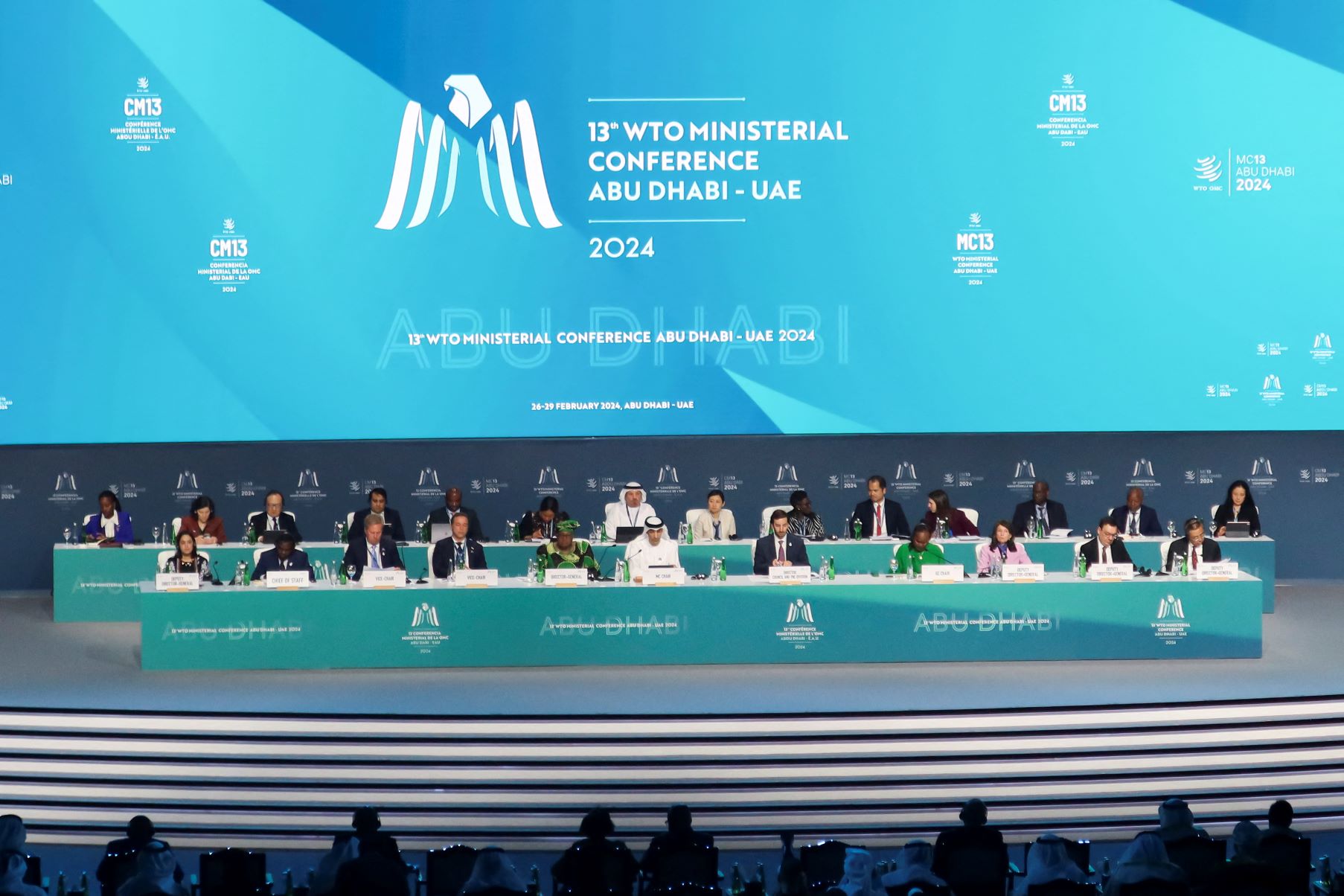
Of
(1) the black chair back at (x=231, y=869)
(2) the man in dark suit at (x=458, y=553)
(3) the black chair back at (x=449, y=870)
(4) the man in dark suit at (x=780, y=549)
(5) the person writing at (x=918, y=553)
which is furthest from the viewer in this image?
(2) the man in dark suit at (x=458, y=553)

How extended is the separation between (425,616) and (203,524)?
2.75 metres

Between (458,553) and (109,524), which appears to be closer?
(458,553)

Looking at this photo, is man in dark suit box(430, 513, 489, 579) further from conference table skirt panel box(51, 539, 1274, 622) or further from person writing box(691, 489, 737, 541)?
person writing box(691, 489, 737, 541)

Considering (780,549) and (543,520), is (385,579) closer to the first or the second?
(543,520)

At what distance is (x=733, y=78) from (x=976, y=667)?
427 cm

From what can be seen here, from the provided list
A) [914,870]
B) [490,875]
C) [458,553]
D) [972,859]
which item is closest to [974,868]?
[972,859]

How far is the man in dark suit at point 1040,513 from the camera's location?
38.0 feet

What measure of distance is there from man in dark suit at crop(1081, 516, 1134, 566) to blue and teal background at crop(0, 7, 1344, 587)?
5.23ft

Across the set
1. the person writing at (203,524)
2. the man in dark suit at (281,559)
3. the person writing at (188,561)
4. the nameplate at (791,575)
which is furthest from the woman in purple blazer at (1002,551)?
the person writing at (203,524)

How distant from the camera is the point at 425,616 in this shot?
9203 millimetres

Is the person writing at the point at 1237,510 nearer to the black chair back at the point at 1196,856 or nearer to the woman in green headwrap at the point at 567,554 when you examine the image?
the woman in green headwrap at the point at 567,554

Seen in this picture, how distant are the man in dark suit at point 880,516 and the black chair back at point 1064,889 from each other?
591cm

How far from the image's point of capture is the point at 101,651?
32.4ft

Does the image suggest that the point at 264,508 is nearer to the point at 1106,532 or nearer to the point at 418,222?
the point at 418,222
